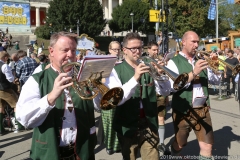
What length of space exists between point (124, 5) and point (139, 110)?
179 feet

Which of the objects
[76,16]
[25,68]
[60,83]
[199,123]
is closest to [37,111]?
[60,83]

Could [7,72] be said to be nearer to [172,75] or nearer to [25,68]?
[25,68]

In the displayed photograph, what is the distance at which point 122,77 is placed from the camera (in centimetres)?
354

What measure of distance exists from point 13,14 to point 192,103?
A: 42.3 meters

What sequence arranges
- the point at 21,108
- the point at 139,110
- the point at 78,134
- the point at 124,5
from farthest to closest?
the point at 124,5 < the point at 139,110 < the point at 78,134 < the point at 21,108

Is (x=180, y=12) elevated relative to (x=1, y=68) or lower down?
elevated

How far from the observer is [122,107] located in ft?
11.5

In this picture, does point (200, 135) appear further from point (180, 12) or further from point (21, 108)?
point (180, 12)

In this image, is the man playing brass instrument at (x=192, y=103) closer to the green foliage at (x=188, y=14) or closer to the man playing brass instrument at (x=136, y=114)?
the man playing brass instrument at (x=136, y=114)

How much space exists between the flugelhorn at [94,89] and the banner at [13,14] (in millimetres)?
42782

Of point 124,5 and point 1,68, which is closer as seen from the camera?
point 1,68

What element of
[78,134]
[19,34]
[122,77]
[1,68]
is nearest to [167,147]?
[122,77]

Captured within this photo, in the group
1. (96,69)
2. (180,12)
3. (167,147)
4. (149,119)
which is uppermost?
(180,12)

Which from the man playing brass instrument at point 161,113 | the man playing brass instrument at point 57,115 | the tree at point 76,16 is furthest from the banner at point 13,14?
the man playing brass instrument at point 57,115
